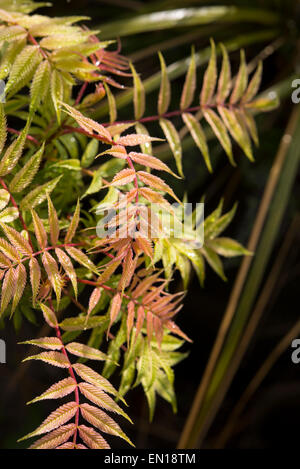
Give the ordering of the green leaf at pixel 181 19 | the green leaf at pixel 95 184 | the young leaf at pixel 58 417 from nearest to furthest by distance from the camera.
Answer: the young leaf at pixel 58 417 < the green leaf at pixel 95 184 < the green leaf at pixel 181 19

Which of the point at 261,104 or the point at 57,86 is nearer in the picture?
the point at 57,86

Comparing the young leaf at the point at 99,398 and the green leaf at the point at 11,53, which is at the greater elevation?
the green leaf at the point at 11,53

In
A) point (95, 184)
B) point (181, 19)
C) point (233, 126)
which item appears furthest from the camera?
point (181, 19)

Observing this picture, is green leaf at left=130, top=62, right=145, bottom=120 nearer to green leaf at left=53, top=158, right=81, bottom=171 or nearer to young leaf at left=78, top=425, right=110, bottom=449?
green leaf at left=53, top=158, right=81, bottom=171

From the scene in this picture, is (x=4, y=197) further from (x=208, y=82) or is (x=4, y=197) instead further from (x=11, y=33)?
(x=208, y=82)

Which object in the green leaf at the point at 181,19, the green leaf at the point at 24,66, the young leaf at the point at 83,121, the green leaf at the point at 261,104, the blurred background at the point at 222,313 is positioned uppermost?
the green leaf at the point at 181,19

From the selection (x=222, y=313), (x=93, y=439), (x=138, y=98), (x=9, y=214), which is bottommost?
(x=222, y=313)

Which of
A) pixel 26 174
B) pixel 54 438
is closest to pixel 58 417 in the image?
pixel 54 438

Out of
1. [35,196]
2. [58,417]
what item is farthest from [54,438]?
[35,196]

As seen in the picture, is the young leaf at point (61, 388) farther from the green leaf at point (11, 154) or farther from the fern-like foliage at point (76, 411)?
the green leaf at point (11, 154)

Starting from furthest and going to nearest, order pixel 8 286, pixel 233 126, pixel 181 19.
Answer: pixel 181 19
pixel 233 126
pixel 8 286

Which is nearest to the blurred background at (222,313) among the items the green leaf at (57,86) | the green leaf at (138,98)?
the green leaf at (138,98)

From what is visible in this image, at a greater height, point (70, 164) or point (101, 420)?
point (70, 164)

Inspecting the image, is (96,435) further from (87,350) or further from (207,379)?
(207,379)
